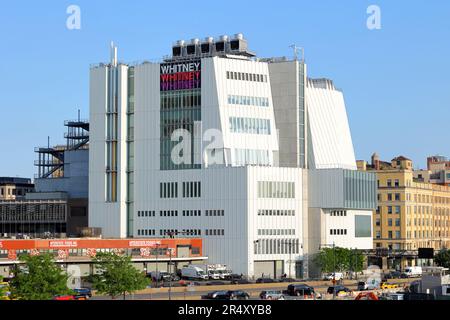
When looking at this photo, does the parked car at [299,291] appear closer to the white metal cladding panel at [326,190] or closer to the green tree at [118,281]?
the green tree at [118,281]

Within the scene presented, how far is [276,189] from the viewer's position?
A: 158 meters

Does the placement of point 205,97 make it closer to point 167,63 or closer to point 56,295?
point 167,63

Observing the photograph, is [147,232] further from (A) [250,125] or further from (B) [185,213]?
(A) [250,125]

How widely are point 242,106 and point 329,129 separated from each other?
70.1 ft

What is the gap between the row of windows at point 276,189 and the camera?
513 ft

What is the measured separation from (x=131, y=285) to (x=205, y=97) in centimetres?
5985

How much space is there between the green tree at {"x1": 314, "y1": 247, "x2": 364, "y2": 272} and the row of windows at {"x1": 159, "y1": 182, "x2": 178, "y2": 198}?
2705 cm

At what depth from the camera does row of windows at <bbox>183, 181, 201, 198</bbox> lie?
158 meters

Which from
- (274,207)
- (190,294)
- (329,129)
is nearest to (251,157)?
(274,207)

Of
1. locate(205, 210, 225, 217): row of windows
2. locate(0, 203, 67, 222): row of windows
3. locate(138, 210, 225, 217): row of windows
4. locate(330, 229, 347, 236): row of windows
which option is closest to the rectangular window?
locate(330, 229, 347, 236): row of windows

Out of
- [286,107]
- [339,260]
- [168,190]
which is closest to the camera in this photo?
[339,260]

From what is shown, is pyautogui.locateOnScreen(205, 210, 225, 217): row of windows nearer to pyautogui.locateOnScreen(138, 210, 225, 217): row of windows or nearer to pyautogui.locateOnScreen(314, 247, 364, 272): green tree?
pyautogui.locateOnScreen(138, 210, 225, 217): row of windows

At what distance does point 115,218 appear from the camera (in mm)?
164375
